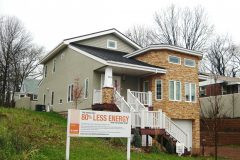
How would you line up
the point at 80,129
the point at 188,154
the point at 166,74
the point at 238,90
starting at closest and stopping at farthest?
the point at 80,129 < the point at 188,154 < the point at 166,74 < the point at 238,90

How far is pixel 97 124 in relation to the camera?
10.6m

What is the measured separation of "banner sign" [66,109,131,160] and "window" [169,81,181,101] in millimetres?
10164

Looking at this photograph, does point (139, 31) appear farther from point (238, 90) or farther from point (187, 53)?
point (187, 53)

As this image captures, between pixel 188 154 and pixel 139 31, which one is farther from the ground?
pixel 139 31

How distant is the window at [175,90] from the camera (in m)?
21.2

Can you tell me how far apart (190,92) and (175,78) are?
1.67 meters

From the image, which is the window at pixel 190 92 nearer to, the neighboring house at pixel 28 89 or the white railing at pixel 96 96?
the white railing at pixel 96 96

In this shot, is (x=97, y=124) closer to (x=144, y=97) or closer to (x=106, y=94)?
(x=106, y=94)

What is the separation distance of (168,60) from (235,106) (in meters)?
9.96

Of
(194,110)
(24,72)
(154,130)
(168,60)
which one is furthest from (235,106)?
(24,72)

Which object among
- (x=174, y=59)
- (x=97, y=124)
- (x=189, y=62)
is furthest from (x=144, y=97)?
(x=97, y=124)

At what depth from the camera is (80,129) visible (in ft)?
33.4

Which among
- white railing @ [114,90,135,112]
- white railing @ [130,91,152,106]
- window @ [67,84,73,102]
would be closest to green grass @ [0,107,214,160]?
white railing @ [114,90,135,112]

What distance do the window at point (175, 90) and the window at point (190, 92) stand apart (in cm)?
67
